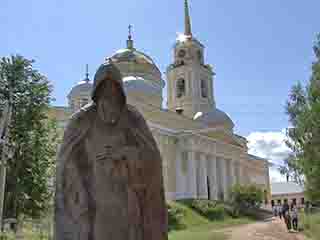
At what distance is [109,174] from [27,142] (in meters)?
16.2

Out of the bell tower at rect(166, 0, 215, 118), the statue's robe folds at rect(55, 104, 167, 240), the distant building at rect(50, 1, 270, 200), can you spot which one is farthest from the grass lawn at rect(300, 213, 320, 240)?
the bell tower at rect(166, 0, 215, 118)

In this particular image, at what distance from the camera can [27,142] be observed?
19.3m

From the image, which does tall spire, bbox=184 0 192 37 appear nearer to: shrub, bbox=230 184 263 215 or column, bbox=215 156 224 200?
column, bbox=215 156 224 200

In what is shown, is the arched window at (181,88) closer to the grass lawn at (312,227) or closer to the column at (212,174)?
the column at (212,174)

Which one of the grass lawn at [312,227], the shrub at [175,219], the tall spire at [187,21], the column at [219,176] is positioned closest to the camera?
the grass lawn at [312,227]

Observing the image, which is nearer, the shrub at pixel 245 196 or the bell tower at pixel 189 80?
the shrub at pixel 245 196

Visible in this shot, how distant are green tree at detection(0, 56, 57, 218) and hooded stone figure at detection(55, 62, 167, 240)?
15274 mm

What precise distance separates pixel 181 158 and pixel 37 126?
111 ft

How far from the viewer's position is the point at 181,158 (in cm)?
5250

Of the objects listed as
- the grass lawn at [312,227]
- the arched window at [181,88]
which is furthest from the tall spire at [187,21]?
the grass lawn at [312,227]

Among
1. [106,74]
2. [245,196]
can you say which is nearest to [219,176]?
[245,196]

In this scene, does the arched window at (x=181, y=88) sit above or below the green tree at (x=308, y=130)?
above

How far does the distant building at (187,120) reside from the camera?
169 ft

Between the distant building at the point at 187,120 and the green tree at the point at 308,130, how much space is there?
28702 mm
